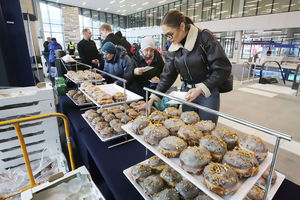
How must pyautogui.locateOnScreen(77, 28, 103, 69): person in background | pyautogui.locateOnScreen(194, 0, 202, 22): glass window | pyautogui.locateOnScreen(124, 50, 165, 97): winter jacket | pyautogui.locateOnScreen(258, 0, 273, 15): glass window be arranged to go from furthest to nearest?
pyautogui.locateOnScreen(194, 0, 202, 22): glass window
pyautogui.locateOnScreen(258, 0, 273, 15): glass window
pyautogui.locateOnScreen(77, 28, 103, 69): person in background
pyautogui.locateOnScreen(124, 50, 165, 97): winter jacket

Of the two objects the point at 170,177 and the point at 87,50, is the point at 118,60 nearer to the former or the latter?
the point at 87,50

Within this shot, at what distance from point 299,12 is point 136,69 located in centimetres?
1279

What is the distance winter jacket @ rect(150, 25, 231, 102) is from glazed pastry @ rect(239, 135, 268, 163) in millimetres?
509

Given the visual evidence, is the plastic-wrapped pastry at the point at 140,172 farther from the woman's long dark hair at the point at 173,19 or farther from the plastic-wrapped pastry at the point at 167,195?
the woman's long dark hair at the point at 173,19

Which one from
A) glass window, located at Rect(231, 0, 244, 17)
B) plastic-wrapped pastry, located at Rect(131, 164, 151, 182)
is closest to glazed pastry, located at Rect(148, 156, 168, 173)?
plastic-wrapped pastry, located at Rect(131, 164, 151, 182)

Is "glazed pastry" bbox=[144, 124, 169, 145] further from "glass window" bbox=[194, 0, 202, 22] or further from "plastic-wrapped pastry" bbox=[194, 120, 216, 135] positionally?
"glass window" bbox=[194, 0, 202, 22]

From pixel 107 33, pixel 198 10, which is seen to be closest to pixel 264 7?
pixel 198 10

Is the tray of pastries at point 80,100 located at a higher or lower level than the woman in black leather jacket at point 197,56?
lower

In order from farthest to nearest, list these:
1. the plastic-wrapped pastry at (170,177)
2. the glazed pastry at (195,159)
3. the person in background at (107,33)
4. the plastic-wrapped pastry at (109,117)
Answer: the person in background at (107,33) < the plastic-wrapped pastry at (109,117) < the plastic-wrapped pastry at (170,177) < the glazed pastry at (195,159)

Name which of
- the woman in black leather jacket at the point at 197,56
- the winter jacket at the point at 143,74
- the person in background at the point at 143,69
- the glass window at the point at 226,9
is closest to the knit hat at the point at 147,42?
the person in background at the point at 143,69

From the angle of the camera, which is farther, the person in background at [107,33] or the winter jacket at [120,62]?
the person in background at [107,33]

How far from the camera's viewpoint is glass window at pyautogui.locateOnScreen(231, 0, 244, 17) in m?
12.8

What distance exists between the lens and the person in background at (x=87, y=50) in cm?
396

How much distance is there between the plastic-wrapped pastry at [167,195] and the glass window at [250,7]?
14984mm
